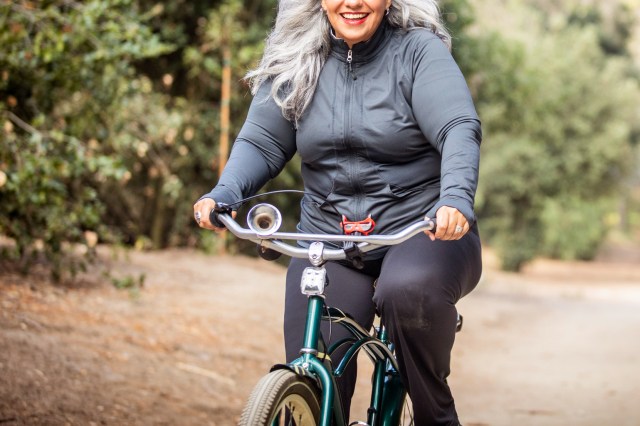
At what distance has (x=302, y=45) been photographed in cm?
334

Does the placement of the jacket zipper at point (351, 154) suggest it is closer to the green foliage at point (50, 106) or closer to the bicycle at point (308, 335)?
the bicycle at point (308, 335)

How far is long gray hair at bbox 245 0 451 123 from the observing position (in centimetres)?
326

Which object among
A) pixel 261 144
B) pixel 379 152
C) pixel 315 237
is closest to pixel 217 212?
pixel 315 237

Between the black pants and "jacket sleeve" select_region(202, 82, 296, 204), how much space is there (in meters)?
0.34

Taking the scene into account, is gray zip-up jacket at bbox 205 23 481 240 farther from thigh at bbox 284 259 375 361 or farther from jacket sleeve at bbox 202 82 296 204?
thigh at bbox 284 259 375 361

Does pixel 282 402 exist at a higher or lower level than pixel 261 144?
lower

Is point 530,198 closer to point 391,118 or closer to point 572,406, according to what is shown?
point 572,406

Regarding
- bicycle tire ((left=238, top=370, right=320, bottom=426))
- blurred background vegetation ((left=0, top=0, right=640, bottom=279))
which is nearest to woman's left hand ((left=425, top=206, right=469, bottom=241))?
bicycle tire ((left=238, top=370, right=320, bottom=426))

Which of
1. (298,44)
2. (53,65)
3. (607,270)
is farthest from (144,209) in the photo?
(607,270)

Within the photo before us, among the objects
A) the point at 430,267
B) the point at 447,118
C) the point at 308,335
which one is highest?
the point at 447,118

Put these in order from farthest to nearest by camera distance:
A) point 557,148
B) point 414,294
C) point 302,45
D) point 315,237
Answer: point 557,148, point 302,45, point 414,294, point 315,237

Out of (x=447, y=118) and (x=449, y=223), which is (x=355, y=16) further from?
(x=449, y=223)

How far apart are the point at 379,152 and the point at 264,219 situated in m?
0.52

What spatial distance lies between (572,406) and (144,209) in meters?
9.35
